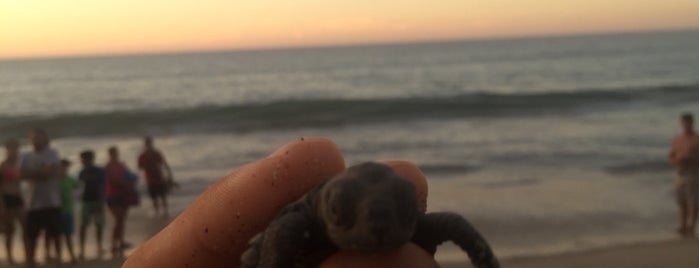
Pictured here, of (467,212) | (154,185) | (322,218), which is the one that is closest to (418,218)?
(322,218)

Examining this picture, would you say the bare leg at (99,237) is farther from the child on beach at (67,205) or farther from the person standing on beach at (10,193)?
the person standing on beach at (10,193)

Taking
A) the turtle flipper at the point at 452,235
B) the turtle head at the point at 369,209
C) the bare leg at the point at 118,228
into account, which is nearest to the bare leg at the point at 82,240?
the bare leg at the point at 118,228

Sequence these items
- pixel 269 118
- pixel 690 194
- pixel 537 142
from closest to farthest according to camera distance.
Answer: pixel 690 194
pixel 537 142
pixel 269 118

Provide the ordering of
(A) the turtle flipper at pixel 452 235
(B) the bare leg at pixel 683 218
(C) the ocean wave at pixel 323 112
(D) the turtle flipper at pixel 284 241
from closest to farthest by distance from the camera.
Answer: (D) the turtle flipper at pixel 284 241
(A) the turtle flipper at pixel 452 235
(B) the bare leg at pixel 683 218
(C) the ocean wave at pixel 323 112

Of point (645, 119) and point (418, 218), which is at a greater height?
point (418, 218)

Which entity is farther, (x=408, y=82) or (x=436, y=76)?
(x=436, y=76)

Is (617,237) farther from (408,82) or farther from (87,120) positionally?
(408,82)

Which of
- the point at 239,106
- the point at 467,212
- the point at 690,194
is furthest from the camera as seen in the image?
the point at 239,106
